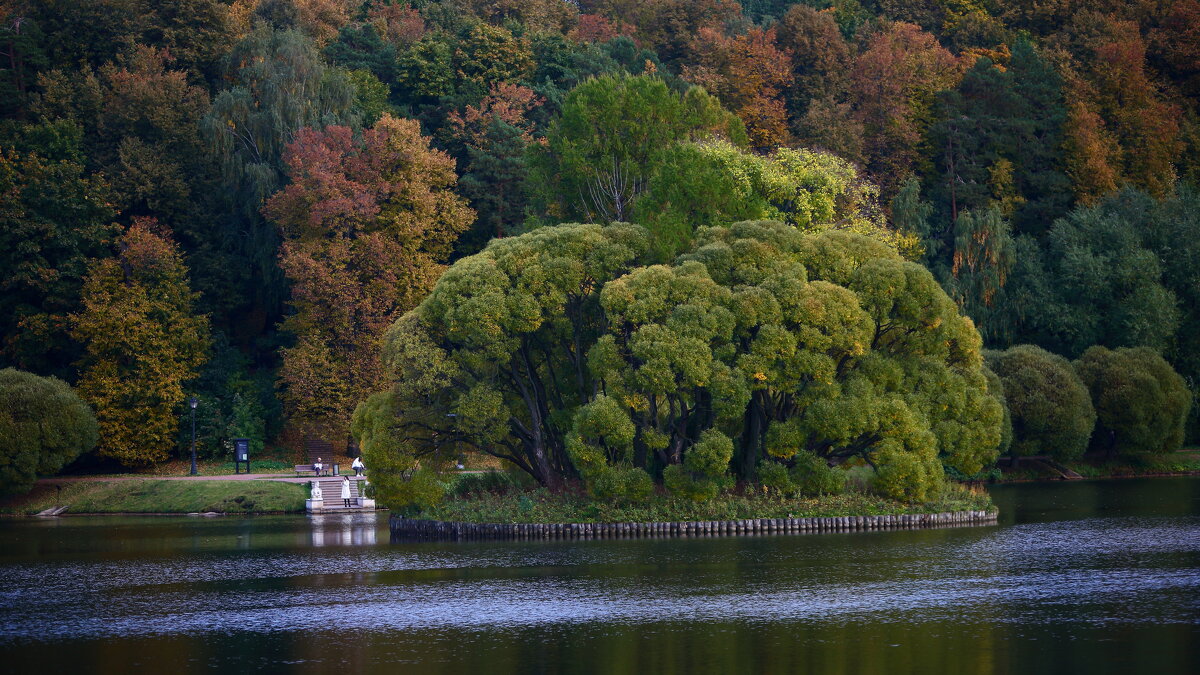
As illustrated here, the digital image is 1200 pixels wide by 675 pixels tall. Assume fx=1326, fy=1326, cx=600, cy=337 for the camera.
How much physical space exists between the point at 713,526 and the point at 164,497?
30.3m

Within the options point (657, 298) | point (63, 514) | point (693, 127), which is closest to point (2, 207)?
point (63, 514)

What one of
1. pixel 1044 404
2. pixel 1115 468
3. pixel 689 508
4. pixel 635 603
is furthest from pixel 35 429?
pixel 1115 468

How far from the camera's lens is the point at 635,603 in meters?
29.7

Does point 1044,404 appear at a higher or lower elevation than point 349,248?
lower

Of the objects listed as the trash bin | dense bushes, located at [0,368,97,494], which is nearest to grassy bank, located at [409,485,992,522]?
the trash bin

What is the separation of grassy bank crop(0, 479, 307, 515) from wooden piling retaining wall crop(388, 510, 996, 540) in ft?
56.8

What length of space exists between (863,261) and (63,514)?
38796mm

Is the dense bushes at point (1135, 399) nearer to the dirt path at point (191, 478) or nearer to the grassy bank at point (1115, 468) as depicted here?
the grassy bank at point (1115, 468)

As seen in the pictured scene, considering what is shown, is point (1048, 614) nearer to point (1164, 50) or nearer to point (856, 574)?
point (856, 574)

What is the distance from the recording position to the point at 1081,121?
8125 centimetres

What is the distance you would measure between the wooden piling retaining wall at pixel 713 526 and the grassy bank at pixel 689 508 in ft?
0.99

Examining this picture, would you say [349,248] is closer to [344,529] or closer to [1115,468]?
[344,529]

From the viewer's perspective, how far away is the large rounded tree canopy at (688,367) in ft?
142

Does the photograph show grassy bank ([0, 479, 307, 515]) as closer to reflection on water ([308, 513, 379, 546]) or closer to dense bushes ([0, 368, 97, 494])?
dense bushes ([0, 368, 97, 494])
